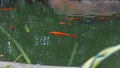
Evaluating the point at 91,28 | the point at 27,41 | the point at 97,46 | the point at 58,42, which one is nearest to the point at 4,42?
the point at 27,41

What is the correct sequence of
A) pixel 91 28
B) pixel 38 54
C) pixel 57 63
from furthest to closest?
pixel 91 28 → pixel 38 54 → pixel 57 63

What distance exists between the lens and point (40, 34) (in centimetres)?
473

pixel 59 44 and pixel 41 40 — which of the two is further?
pixel 41 40

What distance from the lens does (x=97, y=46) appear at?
398 cm

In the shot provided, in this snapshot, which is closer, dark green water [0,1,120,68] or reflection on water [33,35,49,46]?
dark green water [0,1,120,68]

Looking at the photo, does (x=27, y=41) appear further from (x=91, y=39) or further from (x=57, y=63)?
(x=57, y=63)

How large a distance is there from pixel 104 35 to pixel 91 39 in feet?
1.52

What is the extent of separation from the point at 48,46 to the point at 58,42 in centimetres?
32

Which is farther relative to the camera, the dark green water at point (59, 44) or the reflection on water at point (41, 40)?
the reflection on water at point (41, 40)

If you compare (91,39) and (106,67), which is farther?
(91,39)

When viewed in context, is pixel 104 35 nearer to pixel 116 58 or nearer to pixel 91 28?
pixel 91 28

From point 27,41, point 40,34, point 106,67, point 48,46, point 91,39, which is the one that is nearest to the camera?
point 106,67

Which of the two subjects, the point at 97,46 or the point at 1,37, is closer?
the point at 97,46

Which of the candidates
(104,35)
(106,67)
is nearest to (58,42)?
(104,35)
